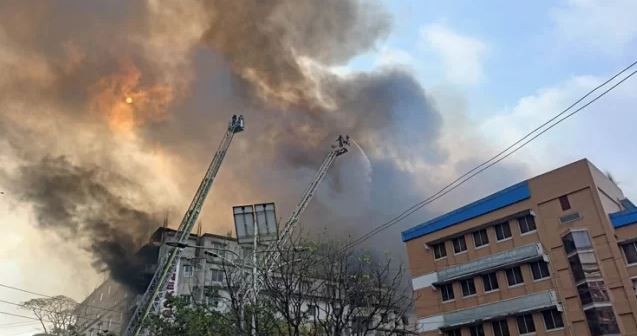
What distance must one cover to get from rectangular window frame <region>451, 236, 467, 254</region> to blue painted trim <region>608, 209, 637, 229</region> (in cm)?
972

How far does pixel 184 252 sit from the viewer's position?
183 feet

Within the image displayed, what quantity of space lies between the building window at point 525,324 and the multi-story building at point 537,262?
0.06 metres

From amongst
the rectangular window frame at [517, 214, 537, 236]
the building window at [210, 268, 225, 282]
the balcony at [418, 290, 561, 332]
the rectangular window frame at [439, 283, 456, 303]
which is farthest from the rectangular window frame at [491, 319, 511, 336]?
the building window at [210, 268, 225, 282]

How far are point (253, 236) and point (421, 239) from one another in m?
21.7

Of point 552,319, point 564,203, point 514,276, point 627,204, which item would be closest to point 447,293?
point 514,276

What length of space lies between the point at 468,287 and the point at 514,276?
357cm

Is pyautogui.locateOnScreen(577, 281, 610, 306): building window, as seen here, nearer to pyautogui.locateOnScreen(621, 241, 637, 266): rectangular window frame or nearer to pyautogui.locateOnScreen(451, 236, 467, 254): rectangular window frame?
pyautogui.locateOnScreen(621, 241, 637, 266): rectangular window frame

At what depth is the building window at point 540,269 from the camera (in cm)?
2851

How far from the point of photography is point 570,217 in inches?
1113

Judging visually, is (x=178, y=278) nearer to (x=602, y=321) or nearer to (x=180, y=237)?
(x=180, y=237)

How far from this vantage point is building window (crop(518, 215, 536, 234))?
3002 centimetres

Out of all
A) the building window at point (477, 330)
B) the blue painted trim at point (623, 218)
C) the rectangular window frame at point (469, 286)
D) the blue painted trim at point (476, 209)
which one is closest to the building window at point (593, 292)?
the blue painted trim at point (623, 218)

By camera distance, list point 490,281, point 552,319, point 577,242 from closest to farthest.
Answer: point 577,242, point 552,319, point 490,281

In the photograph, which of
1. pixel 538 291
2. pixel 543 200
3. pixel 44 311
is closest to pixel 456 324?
pixel 538 291
